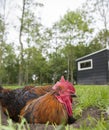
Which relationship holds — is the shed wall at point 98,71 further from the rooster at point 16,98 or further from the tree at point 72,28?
the rooster at point 16,98

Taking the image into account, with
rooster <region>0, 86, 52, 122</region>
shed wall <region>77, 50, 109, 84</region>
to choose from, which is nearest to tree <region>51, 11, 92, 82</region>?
shed wall <region>77, 50, 109, 84</region>

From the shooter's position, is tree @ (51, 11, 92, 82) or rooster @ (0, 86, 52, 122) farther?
tree @ (51, 11, 92, 82)

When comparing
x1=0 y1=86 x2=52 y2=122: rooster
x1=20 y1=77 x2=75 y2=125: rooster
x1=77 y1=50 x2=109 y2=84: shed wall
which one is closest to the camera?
Answer: x1=20 y1=77 x2=75 y2=125: rooster

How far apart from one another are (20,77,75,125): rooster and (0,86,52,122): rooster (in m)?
0.34

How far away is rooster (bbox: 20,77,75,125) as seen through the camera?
321 centimetres

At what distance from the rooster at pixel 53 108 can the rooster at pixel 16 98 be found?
345 millimetres

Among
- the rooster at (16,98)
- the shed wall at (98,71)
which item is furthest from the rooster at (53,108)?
the shed wall at (98,71)

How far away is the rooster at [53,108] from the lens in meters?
3.21

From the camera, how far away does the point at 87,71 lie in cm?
3434

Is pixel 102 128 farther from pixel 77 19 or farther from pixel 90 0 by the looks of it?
pixel 77 19

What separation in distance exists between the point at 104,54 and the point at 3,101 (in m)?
29.1

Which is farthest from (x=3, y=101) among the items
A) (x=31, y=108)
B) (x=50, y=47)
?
(x=50, y=47)

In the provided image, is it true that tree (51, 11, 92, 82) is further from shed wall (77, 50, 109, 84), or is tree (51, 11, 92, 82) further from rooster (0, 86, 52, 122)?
rooster (0, 86, 52, 122)

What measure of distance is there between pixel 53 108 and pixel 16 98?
93 centimetres
